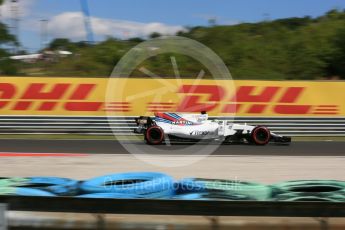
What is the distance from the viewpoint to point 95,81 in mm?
16906

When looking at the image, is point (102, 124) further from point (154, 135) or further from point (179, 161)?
point (179, 161)

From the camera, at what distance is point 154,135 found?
13266 millimetres

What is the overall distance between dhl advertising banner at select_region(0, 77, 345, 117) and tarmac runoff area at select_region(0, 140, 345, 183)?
9.00 ft

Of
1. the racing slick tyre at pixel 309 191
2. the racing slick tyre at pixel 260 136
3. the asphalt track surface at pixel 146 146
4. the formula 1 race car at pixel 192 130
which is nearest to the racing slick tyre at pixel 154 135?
the formula 1 race car at pixel 192 130

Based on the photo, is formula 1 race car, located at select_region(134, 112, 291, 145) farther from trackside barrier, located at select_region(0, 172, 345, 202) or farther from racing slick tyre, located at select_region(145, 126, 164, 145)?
trackside barrier, located at select_region(0, 172, 345, 202)

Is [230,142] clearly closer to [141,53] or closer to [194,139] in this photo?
[194,139]

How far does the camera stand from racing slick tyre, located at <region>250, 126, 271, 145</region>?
45.1 ft

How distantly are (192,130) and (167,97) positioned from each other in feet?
12.1

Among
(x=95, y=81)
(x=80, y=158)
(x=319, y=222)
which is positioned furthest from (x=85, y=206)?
(x=95, y=81)

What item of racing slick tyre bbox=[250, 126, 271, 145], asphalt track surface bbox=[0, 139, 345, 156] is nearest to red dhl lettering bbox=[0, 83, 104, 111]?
asphalt track surface bbox=[0, 139, 345, 156]

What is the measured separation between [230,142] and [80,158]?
16.6 ft

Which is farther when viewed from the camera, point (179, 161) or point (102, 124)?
point (102, 124)

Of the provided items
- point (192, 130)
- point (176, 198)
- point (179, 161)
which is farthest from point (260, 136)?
point (176, 198)

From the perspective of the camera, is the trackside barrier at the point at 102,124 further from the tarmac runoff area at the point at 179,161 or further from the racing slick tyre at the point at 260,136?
the racing slick tyre at the point at 260,136
